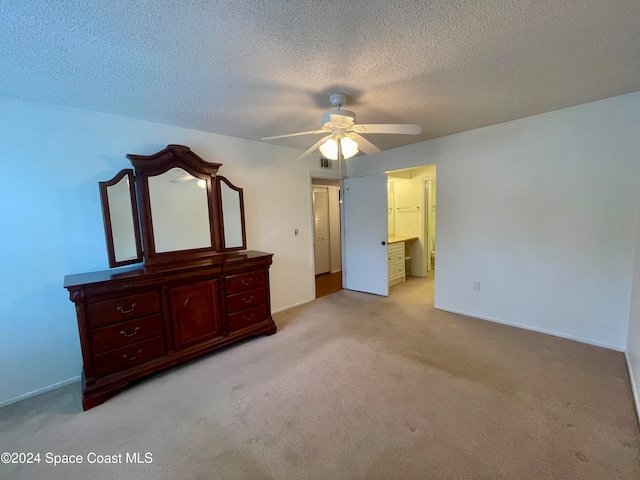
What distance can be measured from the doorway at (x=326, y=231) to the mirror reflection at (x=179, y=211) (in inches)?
122

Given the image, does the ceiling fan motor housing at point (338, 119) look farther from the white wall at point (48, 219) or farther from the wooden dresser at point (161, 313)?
the white wall at point (48, 219)

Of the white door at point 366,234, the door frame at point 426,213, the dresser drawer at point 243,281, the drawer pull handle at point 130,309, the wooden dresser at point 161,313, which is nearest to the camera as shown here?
the wooden dresser at point 161,313

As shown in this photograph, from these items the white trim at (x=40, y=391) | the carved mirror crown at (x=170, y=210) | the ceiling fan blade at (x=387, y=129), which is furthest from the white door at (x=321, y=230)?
the white trim at (x=40, y=391)

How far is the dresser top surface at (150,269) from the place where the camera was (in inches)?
82.4

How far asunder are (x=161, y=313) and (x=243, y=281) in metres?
0.81

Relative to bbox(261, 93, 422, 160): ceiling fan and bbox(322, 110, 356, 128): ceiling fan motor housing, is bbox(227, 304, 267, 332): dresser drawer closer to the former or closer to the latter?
bbox(261, 93, 422, 160): ceiling fan

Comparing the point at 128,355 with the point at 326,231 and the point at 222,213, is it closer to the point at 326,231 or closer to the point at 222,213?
the point at 222,213

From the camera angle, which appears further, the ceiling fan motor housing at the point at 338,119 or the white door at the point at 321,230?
the white door at the point at 321,230

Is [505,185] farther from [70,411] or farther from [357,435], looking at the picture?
[70,411]

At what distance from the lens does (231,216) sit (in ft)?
10.7

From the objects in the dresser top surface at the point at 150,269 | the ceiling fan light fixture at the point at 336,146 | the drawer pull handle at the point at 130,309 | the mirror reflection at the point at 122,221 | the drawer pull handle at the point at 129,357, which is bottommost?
the drawer pull handle at the point at 129,357

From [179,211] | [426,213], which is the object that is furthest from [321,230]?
[179,211]

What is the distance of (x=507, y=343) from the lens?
9.06ft

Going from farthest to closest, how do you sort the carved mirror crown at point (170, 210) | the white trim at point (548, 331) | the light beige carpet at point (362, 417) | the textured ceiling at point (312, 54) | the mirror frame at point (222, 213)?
the mirror frame at point (222, 213)
the white trim at point (548, 331)
the carved mirror crown at point (170, 210)
the light beige carpet at point (362, 417)
the textured ceiling at point (312, 54)
